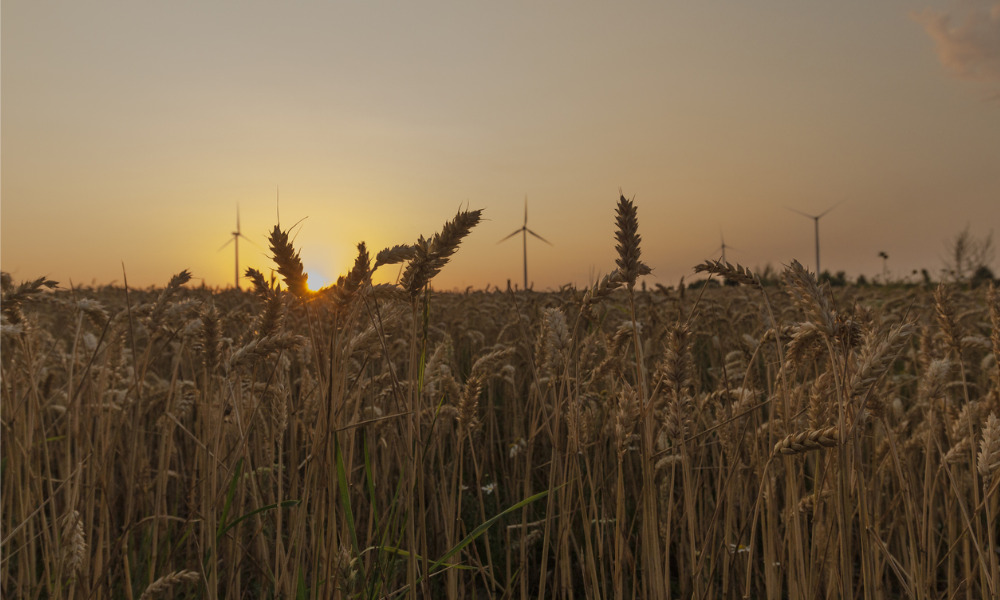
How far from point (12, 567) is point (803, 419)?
432 cm

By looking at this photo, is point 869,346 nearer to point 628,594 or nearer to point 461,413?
point 461,413

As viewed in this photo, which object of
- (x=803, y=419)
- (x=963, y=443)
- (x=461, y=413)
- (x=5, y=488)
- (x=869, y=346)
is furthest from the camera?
(x=5, y=488)

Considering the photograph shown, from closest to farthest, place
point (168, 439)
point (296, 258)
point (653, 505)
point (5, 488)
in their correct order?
1. point (296, 258)
2. point (653, 505)
3. point (168, 439)
4. point (5, 488)

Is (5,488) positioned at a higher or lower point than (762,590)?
higher

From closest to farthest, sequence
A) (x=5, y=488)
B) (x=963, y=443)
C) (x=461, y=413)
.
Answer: (x=461, y=413) → (x=963, y=443) → (x=5, y=488)

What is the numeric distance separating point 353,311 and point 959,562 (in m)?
4.45

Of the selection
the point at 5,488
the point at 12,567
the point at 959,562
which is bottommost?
the point at 959,562

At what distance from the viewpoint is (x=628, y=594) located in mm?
3283

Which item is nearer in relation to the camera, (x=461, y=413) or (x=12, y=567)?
(x=461, y=413)

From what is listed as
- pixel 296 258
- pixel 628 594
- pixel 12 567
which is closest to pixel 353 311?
pixel 296 258

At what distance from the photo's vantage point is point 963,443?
2.65m

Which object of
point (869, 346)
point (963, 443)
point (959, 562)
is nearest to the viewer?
point (869, 346)

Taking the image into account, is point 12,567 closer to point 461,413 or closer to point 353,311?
point 461,413

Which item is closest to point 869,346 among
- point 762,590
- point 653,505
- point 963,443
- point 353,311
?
point 653,505
